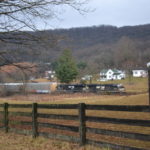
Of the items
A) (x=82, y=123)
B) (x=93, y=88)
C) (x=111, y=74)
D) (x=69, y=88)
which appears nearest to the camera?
(x=82, y=123)

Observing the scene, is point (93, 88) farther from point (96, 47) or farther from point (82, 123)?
point (96, 47)

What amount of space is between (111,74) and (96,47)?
26969 millimetres

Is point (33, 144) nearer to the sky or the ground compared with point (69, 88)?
nearer to the ground

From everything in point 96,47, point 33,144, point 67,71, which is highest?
point 96,47

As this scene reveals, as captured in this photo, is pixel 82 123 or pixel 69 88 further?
pixel 69 88

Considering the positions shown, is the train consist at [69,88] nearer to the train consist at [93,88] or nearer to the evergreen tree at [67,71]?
the train consist at [93,88]

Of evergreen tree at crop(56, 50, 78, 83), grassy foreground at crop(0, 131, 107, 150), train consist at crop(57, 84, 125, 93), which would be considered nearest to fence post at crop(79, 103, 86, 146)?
grassy foreground at crop(0, 131, 107, 150)

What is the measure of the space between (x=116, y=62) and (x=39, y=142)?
128068 mm

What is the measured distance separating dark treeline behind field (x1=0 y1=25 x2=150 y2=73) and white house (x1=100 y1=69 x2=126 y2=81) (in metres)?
2.38

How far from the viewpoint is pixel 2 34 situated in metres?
14.7

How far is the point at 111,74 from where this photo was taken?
13262 cm

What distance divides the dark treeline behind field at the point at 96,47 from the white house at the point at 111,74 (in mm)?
2377

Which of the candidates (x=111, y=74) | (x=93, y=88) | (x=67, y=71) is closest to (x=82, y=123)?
(x=93, y=88)

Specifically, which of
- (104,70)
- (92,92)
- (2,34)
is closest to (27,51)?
(2,34)
